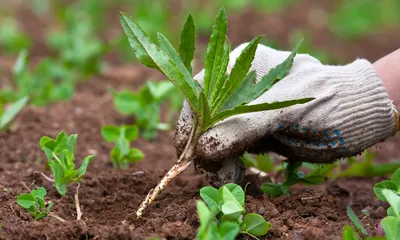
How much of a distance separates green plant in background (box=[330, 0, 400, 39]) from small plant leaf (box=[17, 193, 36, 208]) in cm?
456

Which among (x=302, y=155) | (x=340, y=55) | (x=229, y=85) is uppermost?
(x=229, y=85)

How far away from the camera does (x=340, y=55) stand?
18.4 ft

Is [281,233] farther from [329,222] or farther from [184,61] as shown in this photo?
[184,61]

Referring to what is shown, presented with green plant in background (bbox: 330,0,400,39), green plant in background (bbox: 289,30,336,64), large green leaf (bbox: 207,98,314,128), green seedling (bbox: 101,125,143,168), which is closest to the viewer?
→ large green leaf (bbox: 207,98,314,128)

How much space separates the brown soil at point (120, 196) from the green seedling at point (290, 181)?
39mm

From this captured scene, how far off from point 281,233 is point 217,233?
0.29m

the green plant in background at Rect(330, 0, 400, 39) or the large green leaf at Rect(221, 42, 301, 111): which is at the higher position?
the large green leaf at Rect(221, 42, 301, 111)

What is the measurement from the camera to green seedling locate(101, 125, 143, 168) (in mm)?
2580

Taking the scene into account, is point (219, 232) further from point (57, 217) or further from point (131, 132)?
point (131, 132)

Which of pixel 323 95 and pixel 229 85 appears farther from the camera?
pixel 323 95

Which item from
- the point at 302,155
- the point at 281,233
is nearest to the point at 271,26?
the point at 302,155

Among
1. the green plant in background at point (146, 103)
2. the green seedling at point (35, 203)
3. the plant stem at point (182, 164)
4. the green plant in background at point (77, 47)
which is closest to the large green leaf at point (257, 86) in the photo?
the plant stem at point (182, 164)

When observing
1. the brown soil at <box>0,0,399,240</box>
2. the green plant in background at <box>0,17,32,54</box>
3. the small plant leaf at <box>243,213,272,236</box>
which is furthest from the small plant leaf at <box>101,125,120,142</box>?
the green plant in background at <box>0,17,32,54</box>

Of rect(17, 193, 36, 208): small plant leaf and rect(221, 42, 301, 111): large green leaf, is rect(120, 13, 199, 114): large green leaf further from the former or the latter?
rect(17, 193, 36, 208): small plant leaf
